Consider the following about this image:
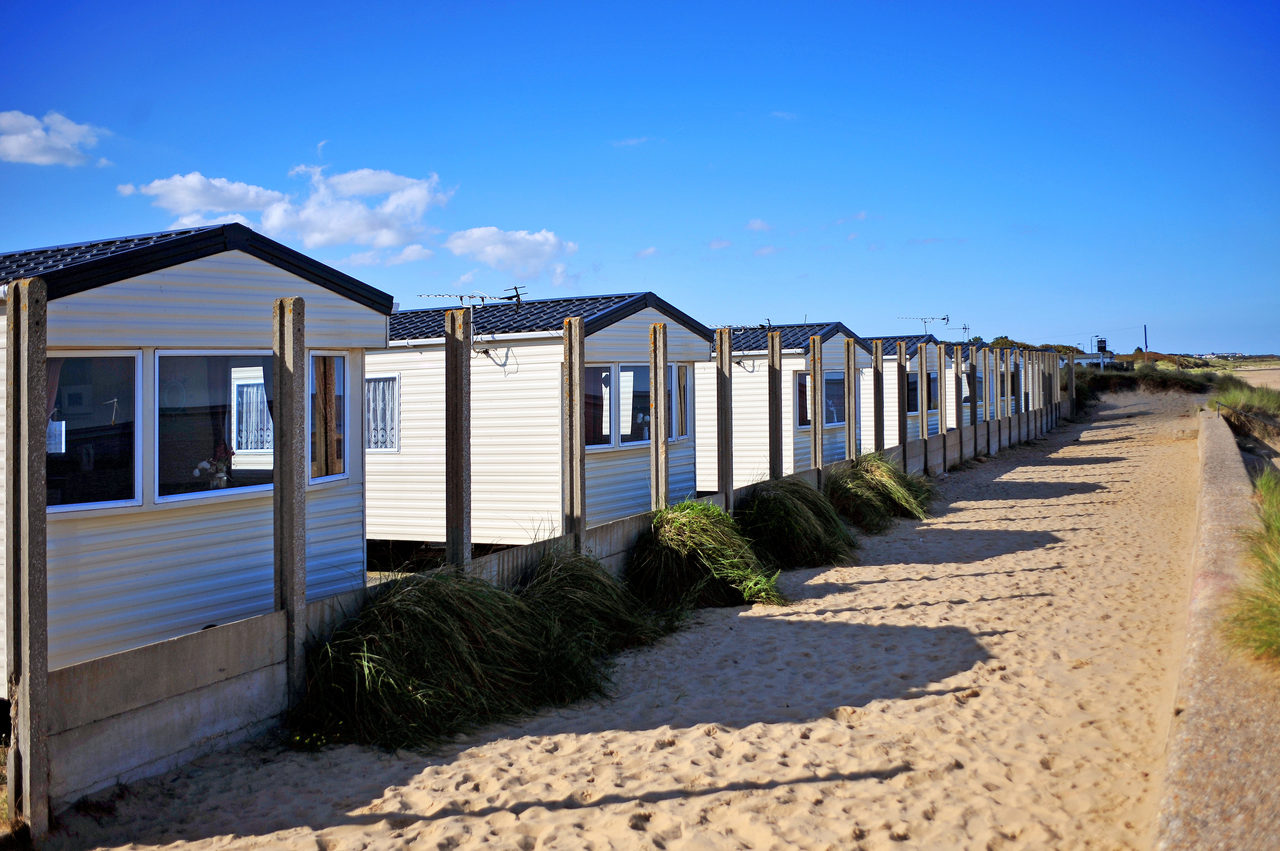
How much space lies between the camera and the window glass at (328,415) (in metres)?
7.45

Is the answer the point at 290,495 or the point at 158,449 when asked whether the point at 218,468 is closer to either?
the point at 158,449

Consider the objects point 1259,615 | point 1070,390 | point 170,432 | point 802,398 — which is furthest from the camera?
point 1070,390

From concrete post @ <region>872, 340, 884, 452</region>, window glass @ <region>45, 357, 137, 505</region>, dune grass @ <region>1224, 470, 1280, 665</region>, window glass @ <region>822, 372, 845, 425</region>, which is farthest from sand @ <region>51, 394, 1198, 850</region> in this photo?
window glass @ <region>822, 372, 845, 425</region>

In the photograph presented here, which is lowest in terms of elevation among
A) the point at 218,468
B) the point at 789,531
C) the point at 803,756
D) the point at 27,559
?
the point at 803,756

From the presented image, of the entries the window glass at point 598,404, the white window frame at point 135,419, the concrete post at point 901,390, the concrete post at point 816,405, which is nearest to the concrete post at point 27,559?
the white window frame at point 135,419

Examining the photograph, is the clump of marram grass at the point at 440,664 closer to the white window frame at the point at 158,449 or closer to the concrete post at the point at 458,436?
the concrete post at the point at 458,436

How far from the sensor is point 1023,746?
5.32 metres

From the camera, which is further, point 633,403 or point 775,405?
point 775,405

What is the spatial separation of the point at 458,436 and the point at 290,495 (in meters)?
1.65

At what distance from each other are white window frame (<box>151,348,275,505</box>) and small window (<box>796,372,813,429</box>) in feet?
38.1

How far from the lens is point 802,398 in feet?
57.4

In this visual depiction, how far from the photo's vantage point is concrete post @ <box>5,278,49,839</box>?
4250 mm

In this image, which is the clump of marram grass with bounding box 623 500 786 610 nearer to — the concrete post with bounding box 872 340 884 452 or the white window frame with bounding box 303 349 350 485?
the white window frame with bounding box 303 349 350 485

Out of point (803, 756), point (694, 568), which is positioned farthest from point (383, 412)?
point (803, 756)
